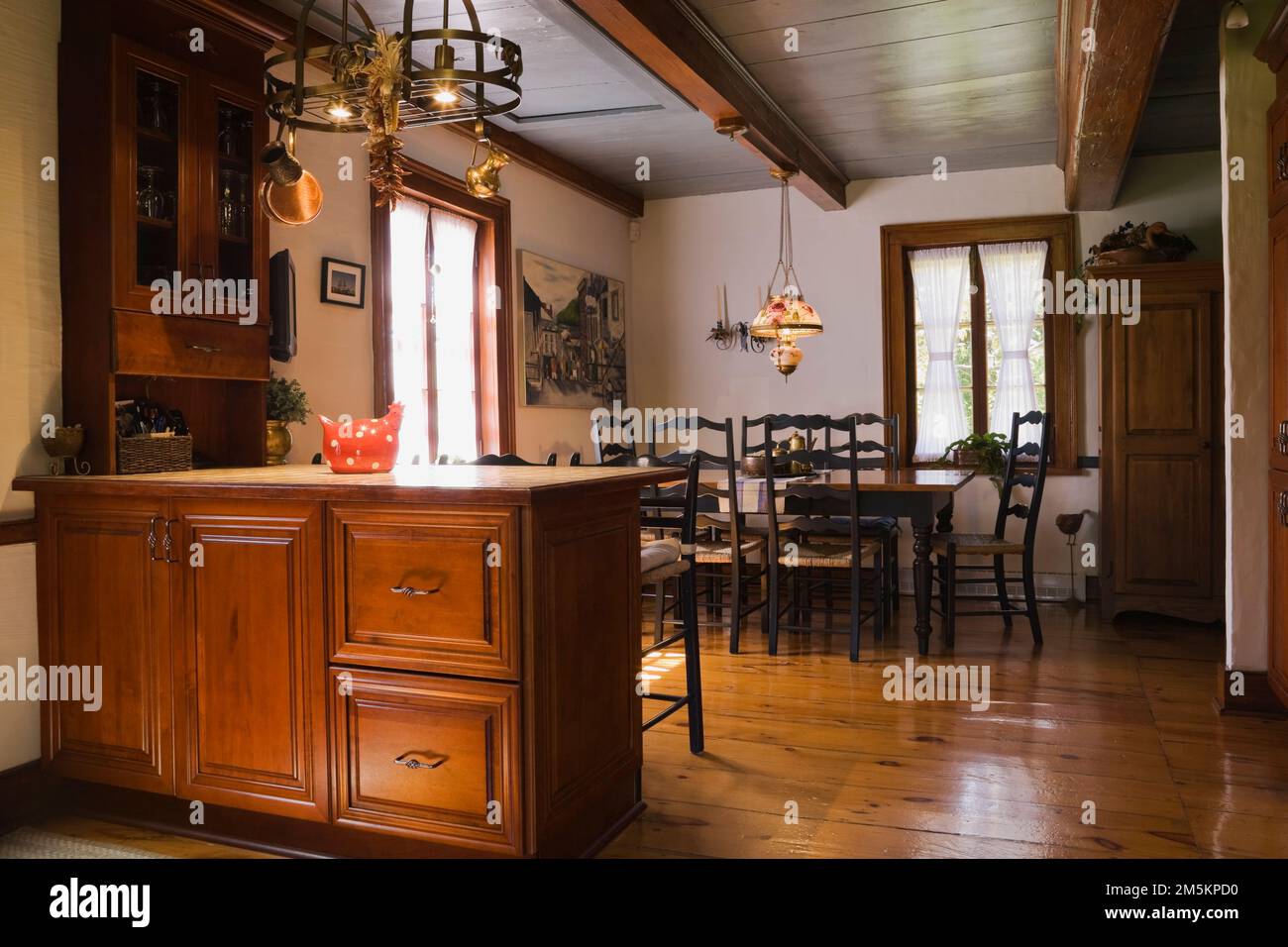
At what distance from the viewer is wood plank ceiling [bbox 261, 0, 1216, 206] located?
13.6 ft

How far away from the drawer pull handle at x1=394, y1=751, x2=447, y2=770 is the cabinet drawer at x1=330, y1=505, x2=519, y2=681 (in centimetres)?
22

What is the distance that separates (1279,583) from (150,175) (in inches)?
160

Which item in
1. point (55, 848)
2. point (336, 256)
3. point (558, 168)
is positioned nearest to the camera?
point (55, 848)

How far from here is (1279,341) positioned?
11.5 ft

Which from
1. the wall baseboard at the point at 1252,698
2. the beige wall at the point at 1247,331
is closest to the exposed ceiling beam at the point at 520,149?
the beige wall at the point at 1247,331

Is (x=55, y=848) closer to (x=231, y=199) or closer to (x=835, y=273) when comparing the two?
(x=231, y=199)

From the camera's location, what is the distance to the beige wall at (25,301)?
2.95 metres

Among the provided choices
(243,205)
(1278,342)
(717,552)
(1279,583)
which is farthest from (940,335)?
(243,205)

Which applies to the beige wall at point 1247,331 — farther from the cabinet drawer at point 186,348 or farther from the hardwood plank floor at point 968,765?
the cabinet drawer at point 186,348

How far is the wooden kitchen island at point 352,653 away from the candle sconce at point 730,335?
4.47 metres

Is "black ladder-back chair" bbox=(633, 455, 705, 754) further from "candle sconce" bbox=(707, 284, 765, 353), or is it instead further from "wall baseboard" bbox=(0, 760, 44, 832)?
"candle sconce" bbox=(707, 284, 765, 353)
